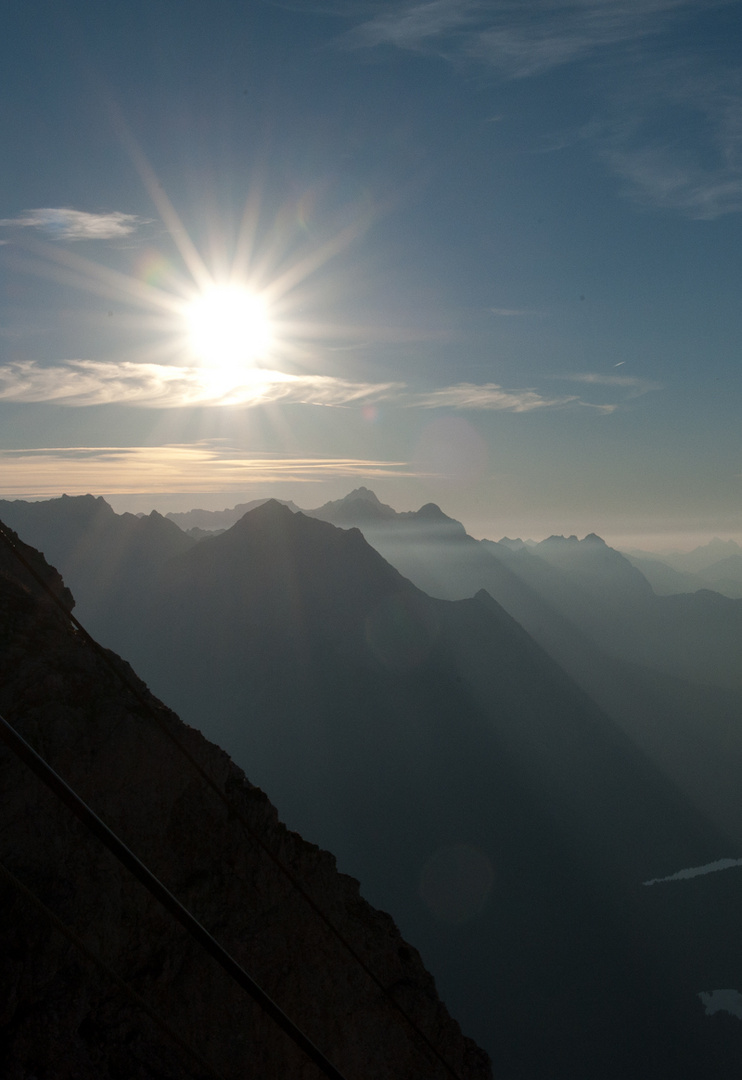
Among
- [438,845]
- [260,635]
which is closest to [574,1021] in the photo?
[438,845]

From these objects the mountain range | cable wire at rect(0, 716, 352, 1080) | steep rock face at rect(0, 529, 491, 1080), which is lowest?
the mountain range

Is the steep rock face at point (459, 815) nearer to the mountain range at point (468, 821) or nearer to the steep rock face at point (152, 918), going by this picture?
the mountain range at point (468, 821)

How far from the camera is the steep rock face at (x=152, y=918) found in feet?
26.6

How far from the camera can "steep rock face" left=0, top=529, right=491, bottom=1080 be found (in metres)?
8.12

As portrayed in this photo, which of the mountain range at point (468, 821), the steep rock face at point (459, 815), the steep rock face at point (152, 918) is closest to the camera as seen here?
the steep rock face at point (152, 918)

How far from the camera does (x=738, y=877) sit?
501 ft

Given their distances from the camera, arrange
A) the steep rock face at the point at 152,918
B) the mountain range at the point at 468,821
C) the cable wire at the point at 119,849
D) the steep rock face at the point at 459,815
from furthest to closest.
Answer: the steep rock face at the point at 459,815
the mountain range at the point at 468,821
the steep rock face at the point at 152,918
the cable wire at the point at 119,849

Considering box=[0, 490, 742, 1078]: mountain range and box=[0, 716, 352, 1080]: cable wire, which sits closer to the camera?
box=[0, 716, 352, 1080]: cable wire

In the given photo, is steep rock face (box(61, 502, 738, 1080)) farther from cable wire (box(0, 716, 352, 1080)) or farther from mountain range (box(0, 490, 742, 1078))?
cable wire (box(0, 716, 352, 1080))

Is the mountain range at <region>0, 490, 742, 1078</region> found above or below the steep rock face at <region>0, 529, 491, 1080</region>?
below

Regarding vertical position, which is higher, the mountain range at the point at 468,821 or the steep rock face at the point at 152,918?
the steep rock face at the point at 152,918

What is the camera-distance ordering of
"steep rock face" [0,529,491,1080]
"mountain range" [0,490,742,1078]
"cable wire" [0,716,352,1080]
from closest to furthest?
"cable wire" [0,716,352,1080] → "steep rock face" [0,529,491,1080] → "mountain range" [0,490,742,1078]

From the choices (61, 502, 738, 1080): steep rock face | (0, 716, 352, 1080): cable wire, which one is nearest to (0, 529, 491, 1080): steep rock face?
(0, 716, 352, 1080): cable wire

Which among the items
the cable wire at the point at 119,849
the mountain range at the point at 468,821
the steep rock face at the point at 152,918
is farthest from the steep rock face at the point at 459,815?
the cable wire at the point at 119,849
